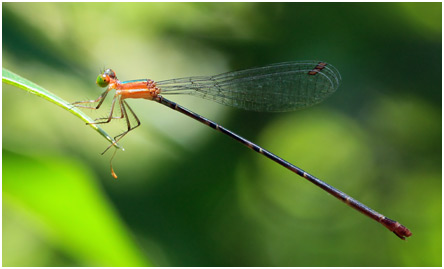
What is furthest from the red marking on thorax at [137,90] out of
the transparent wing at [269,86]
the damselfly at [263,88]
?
the transparent wing at [269,86]

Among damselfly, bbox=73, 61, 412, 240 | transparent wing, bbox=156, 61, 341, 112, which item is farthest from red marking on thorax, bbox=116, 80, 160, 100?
transparent wing, bbox=156, 61, 341, 112

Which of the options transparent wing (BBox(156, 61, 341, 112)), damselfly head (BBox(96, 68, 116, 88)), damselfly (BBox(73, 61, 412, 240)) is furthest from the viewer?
transparent wing (BBox(156, 61, 341, 112))

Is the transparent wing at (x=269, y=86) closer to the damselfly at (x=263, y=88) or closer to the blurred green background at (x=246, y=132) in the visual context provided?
the damselfly at (x=263, y=88)

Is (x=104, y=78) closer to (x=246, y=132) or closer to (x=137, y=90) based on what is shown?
(x=137, y=90)

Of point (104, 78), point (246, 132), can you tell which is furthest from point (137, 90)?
point (246, 132)

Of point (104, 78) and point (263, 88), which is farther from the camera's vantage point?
point (263, 88)

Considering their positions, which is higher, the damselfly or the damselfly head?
the damselfly

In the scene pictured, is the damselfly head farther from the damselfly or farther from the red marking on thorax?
the damselfly
